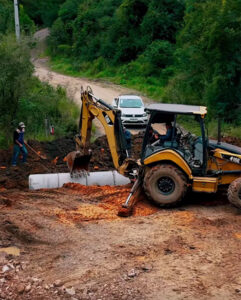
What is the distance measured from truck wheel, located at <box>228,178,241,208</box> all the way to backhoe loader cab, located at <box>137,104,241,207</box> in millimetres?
468

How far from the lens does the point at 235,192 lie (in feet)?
41.3

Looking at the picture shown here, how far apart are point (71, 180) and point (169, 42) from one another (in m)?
29.8

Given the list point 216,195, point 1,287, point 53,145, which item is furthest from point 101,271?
point 53,145

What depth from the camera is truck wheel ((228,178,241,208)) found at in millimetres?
12562

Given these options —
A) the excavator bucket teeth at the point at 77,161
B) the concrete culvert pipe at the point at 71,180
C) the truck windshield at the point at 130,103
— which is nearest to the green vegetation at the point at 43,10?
the truck windshield at the point at 130,103

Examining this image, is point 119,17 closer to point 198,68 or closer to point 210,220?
point 198,68

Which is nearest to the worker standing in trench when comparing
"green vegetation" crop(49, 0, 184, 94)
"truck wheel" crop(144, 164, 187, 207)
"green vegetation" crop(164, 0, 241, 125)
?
"truck wheel" crop(144, 164, 187, 207)

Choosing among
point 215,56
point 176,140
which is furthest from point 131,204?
point 215,56

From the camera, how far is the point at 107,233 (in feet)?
38.1

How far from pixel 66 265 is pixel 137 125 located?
1751 cm

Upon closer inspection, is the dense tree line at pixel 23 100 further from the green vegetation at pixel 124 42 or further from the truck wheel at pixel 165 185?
the green vegetation at pixel 124 42

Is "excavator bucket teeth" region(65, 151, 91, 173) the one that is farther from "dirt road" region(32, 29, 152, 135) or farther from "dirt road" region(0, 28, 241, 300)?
"dirt road" region(32, 29, 152, 135)

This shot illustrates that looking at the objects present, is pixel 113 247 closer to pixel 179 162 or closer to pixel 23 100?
pixel 179 162

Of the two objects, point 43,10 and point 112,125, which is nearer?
point 112,125
